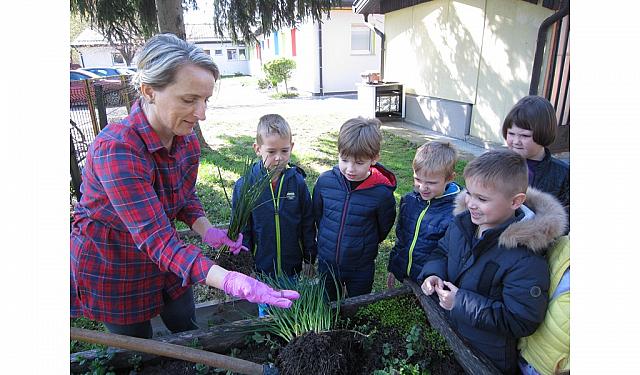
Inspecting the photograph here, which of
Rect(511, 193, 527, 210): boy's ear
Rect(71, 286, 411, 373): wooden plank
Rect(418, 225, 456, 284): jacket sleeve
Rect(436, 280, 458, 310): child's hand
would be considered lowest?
Rect(71, 286, 411, 373): wooden plank

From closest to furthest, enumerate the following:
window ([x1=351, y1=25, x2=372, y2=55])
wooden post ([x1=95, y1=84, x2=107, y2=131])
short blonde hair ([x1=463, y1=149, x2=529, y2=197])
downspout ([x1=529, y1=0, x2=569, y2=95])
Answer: short blonde hair ([x1=463, y1=149, x2=529, y2=197]), wooden post ([x1=95, y1=84, x2=107, y2=131]), downspout ([x1=529, y1=0, x2=569, y2=95]), window ([x1=351, y1=25, x2=372, y2=55])

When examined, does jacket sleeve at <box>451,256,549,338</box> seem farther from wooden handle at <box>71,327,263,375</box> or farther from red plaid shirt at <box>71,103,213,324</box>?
red plaid shirt at <box>71,103,213,324</box>

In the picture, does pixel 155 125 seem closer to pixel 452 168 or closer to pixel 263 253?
pixel 263 253

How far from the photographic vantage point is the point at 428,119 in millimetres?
10055

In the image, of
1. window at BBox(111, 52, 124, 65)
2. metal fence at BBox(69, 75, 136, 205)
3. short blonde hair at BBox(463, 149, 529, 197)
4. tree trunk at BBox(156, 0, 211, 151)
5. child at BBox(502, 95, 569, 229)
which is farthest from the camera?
window at BBox(111, 52, 124, 65)

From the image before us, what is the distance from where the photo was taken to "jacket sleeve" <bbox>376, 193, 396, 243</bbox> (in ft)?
7.65

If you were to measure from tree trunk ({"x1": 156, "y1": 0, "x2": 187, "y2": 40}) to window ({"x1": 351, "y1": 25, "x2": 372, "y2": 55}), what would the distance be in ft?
42.4

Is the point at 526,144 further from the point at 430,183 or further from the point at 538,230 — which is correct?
the point at 538,230

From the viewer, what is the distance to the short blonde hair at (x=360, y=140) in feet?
7.21

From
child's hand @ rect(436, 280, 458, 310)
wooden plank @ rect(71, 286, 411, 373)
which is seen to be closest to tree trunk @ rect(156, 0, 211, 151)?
wooden plank @ rect(71, 286, 411, 373)

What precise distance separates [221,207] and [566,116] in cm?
568

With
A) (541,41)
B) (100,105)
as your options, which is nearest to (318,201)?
(100,105)

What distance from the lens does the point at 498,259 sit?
1516 millimetres

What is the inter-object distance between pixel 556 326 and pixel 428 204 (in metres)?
0.95
